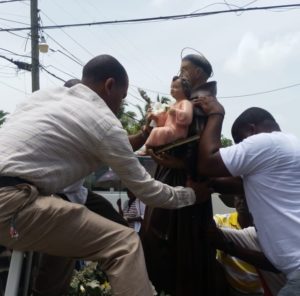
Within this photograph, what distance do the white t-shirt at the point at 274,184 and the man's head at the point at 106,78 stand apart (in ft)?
2.15

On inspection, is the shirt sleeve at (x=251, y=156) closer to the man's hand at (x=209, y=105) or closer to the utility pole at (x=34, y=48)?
the man's hand at (x=209, y=105)

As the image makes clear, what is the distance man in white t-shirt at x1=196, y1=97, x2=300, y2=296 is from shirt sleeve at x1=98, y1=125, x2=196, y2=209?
250 millimetres

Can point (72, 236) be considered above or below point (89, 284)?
above

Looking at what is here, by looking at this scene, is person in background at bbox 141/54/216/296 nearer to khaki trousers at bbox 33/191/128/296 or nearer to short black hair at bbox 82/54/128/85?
khaki trousers at bbox 33/191/128/296

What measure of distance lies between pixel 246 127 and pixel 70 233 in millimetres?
1088

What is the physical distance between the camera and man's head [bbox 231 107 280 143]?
8.12 feet

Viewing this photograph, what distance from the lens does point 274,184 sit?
222cm

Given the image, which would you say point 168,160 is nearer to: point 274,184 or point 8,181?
point 274,184

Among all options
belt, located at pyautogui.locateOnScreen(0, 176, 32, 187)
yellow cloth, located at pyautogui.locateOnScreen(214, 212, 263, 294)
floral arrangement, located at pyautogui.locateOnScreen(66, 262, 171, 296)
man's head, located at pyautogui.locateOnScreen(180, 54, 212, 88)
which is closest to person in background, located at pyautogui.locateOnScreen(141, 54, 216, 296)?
man's head, located at pyautogui.locateOnScreen(180, 54, 212, 88)

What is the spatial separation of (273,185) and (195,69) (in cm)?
85

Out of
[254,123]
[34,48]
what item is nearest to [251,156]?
[254,123]

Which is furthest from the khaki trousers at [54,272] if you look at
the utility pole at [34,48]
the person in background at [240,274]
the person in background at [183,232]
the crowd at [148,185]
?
the utility pole at [34,48]

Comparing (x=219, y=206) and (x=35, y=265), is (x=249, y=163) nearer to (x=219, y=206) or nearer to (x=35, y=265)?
(x=35, y=265)

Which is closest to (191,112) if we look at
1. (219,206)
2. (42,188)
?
(42,188)
